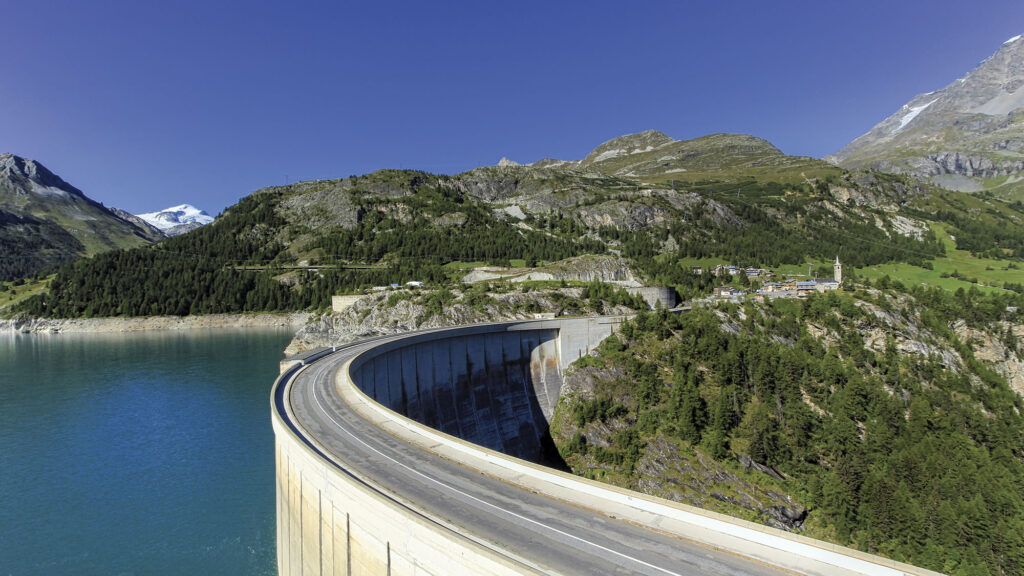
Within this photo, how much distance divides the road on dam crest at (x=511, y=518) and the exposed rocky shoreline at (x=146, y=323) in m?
118

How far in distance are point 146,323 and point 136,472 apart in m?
113

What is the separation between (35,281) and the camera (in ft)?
527

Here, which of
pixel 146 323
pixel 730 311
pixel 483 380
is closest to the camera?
pixel 483 380

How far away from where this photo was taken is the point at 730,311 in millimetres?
74375

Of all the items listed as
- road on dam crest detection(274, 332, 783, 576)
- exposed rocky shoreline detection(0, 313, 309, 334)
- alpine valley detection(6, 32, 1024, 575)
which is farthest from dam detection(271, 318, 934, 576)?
exposed rocky shoreline detection(0, 313, 309, 334)

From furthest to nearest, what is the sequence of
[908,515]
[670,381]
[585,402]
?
1. [670,381]
2. [585,402]
3. [908,515]

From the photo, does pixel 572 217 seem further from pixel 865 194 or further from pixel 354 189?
pixel 865 194

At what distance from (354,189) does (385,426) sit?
183 m

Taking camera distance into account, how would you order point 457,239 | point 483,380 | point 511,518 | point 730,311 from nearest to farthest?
point 511,518
point 483,380
point 730,311
point 457,239

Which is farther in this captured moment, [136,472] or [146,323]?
[146,323]

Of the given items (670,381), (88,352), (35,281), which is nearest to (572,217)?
(670,381)

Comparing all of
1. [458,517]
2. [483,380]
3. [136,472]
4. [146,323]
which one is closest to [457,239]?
[146,323]

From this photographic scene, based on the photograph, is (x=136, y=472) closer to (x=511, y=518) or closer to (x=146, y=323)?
(x=511, y=518)

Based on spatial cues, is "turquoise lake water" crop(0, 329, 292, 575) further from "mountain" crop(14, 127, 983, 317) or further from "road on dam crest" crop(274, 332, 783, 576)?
"mountain" crop(14, 127, 983, 317)
